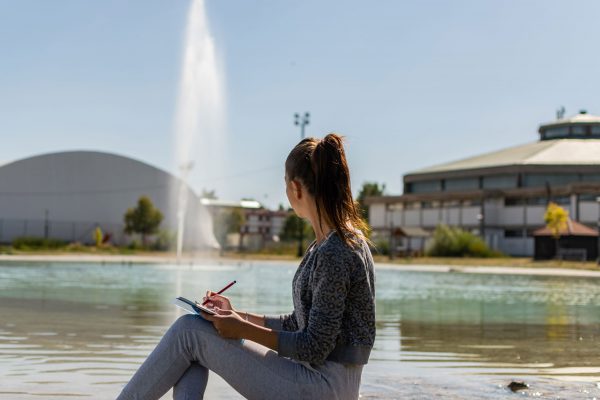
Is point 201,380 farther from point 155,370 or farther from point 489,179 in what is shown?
point 489,179

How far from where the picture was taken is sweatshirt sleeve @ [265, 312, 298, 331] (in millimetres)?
3752

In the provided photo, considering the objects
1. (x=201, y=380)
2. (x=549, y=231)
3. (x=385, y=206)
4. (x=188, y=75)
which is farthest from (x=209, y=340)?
(x=385, y=206)

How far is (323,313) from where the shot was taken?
126 inches

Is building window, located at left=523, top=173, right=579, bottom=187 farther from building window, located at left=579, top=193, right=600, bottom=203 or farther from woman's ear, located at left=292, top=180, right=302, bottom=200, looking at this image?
woman's ear, located at left=292, top=180, right=302, bottom=200

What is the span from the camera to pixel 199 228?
88250 mm

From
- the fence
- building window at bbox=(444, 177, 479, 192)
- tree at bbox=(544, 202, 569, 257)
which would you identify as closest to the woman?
tree at bbox=(544, 202, 569, 257)

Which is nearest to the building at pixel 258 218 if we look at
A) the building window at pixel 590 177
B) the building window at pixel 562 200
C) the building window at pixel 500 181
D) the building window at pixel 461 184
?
the building window at pixel 461 184

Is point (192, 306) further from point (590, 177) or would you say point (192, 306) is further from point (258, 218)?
point (258, 218)

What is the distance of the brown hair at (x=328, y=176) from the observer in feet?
10.7

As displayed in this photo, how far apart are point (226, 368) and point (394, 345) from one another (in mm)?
5836

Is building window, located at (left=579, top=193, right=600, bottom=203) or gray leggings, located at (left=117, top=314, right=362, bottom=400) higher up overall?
building window, located at (left=579, top=193, right=600, bottom=203)

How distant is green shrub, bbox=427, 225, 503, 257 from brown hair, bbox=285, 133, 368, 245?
5440 cm

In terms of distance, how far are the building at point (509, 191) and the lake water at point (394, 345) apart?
4470 centimetres

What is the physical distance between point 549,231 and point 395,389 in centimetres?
4845
